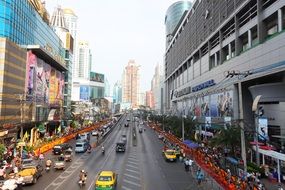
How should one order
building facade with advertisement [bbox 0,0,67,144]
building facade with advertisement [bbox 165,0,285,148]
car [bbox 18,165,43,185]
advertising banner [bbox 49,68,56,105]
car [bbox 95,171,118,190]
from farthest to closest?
1. advertising banner [bbox 49,68,56,105]
2. building facade with advertisement [bbox 0,0,67,144]
3. building facade with advertisement [bbox 165,0,285,148]
4. car [bbox 18,165,43,185]
5. car [bbox 95,171,118,190]

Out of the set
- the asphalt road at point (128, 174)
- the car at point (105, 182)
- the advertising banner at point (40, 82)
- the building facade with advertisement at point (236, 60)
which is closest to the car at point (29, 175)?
the asphalt road at point (128, 174)

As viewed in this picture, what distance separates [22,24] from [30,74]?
10639mm

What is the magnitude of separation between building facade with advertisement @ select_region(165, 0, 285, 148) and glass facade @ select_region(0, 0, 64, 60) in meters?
41.7

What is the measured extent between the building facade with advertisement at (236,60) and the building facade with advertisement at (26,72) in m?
35.8

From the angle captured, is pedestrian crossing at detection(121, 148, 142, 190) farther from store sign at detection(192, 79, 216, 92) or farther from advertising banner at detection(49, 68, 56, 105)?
advertising banner at detection(49, 68, 56, 105)

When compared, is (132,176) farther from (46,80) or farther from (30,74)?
(46,80)

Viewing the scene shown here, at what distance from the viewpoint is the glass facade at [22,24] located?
212 feet

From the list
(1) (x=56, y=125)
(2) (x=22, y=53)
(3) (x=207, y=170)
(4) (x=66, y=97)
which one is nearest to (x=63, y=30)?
(4) (x=66, y=97)

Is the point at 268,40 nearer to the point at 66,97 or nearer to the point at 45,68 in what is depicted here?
the point at 45,68

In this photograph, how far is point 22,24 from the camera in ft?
242

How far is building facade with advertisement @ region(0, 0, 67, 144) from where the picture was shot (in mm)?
61156

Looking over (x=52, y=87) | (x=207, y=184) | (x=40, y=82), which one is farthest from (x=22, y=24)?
(x=207, y=184)

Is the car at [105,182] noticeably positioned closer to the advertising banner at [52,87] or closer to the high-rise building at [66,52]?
the advertising banner at [52,87]

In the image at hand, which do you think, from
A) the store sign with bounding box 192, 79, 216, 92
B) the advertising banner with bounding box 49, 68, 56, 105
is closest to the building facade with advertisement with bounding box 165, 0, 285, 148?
the store sign with bounding box 192, 79, 216, 92
